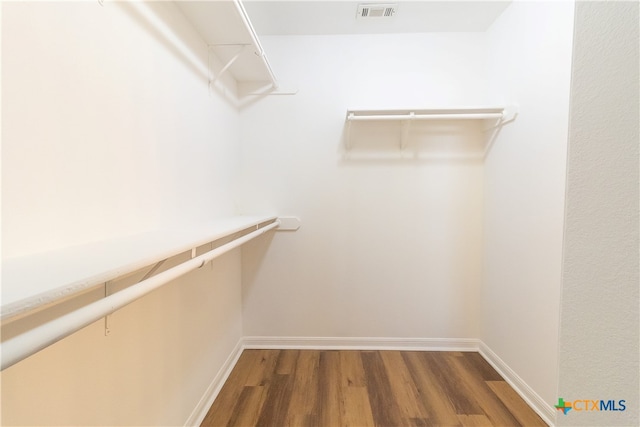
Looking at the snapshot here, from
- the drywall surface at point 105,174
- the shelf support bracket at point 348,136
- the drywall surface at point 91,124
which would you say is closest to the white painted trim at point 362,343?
the drywall surface at point 105,174

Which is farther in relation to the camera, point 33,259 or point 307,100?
point 307,100

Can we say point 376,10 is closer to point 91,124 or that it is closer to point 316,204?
point 316,204

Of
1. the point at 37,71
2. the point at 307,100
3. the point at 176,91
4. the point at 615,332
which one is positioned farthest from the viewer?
the point at 307,100

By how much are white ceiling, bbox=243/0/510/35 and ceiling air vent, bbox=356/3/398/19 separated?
0.03 metres

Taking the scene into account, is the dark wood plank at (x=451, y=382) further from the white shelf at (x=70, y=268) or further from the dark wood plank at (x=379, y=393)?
the white shelf at (x=70, y=268)

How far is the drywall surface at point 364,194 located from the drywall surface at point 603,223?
147 centimetres

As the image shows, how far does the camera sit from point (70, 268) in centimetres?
46

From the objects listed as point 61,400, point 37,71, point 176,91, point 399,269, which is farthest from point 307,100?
point 61,400

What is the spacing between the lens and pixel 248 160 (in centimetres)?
200

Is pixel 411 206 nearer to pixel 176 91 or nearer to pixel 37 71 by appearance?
pixel 176 91

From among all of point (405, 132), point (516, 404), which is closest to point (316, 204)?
point (405, 132)

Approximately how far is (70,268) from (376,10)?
201cm

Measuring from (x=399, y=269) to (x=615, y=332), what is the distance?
1.56 m

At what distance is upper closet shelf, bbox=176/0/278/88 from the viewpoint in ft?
3.70
